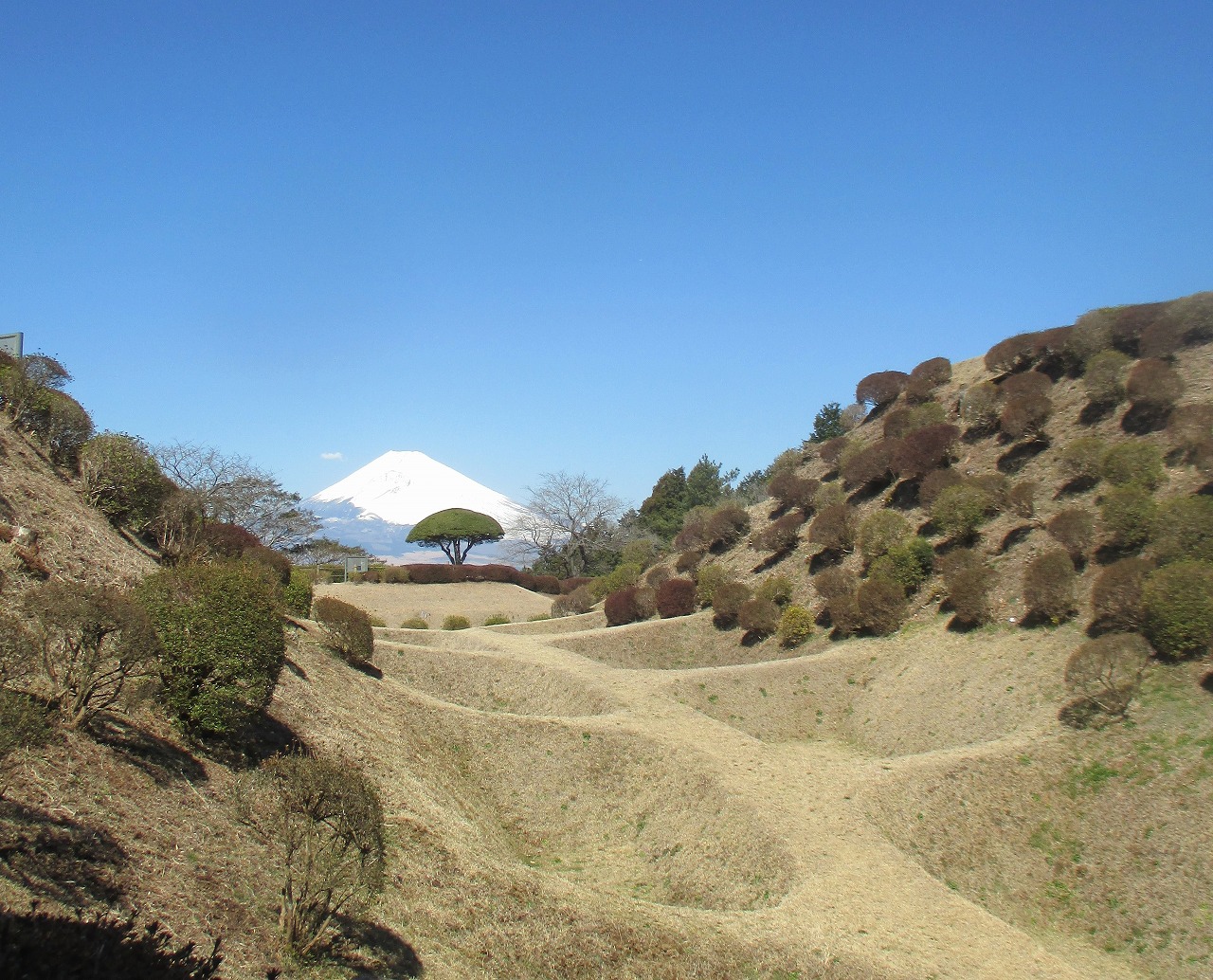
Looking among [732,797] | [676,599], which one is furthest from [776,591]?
[732,797]

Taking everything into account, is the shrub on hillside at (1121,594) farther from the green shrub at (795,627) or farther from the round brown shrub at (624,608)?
the round brown shrub at (624,608)

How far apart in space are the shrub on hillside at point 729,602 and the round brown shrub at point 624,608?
3.48 metres

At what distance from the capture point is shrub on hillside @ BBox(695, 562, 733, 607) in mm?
24719

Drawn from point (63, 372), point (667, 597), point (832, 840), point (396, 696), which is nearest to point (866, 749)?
point (832, 840)

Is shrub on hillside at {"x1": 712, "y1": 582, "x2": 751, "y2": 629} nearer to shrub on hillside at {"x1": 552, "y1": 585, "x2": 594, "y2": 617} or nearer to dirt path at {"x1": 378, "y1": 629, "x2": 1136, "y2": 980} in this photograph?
dirt path at {"x1": 378, "y1": 629, "x2": 1136, "y2": 980}

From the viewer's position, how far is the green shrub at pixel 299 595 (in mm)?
16484

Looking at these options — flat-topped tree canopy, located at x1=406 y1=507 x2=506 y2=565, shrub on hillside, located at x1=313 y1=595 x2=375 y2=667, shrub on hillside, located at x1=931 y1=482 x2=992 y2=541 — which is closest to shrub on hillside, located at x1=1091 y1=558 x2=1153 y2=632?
shrub on hillside, located at x1=931 y1=482 x2=992 y2=541

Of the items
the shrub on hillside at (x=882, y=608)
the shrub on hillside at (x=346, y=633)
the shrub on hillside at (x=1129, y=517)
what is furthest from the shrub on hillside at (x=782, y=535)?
the shrub on hillside at (x=346, y=633)

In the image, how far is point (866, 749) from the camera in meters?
15.3

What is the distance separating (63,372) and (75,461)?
8.65 ft

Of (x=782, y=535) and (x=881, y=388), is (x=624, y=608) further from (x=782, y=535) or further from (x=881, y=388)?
(x=881, y=388)

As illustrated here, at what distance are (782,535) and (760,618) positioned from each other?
448 centimetres

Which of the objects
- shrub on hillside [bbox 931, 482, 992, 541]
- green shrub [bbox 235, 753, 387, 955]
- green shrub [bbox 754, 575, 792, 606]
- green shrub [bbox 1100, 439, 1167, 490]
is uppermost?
green shrub [bbox 1100, 439, 1167, 490]

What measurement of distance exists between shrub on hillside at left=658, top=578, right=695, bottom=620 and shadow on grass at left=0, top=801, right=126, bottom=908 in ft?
64.9
